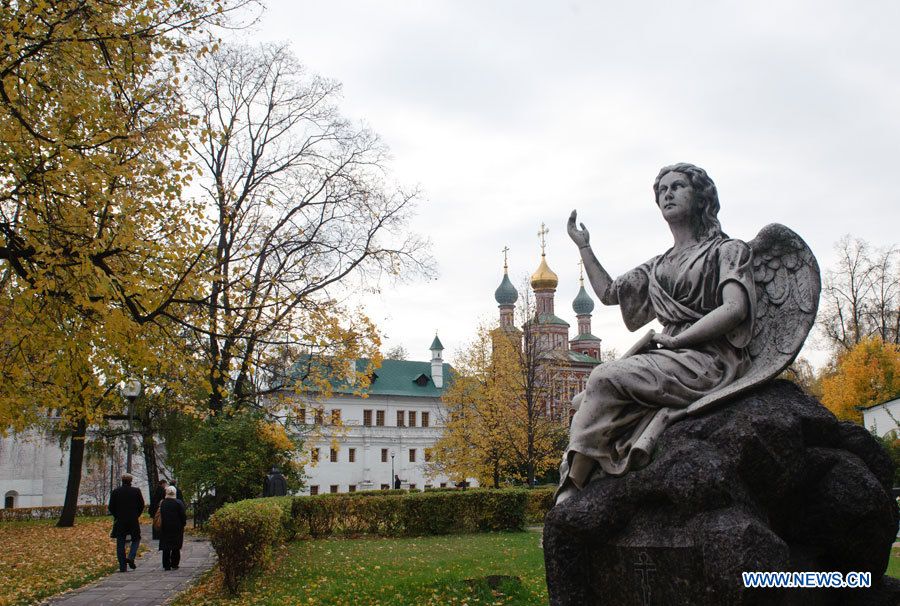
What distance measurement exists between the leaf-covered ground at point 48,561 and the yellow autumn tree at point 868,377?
29.4 metres

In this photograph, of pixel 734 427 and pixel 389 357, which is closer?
pixel 734 427

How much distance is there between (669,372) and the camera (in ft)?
14.2

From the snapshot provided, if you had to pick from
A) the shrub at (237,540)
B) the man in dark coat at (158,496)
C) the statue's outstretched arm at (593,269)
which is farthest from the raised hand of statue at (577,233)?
the man in dark coat at (158,496)

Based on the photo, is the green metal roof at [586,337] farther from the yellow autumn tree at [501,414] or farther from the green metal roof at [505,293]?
the yellow autumn tree at [501,414]

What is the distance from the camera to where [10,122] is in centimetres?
784

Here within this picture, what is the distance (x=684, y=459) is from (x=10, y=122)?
25.1ft

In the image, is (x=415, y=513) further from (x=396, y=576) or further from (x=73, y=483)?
(x=73, y=483)

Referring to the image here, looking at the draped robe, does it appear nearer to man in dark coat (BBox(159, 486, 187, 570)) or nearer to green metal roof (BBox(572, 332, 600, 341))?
man in dark coat (BBox(159, 486, 187, 570))

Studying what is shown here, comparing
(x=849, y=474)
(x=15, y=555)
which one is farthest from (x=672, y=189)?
(x=15, y=555)

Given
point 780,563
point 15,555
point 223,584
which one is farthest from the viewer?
point 15,555

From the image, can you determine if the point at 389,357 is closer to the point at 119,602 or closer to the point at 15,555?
the point at 15,555

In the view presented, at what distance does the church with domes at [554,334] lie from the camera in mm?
31500

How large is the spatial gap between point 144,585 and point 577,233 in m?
9.18

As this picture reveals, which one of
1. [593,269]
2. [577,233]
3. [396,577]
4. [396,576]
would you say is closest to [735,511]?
[593,269]
